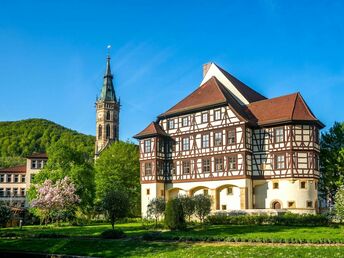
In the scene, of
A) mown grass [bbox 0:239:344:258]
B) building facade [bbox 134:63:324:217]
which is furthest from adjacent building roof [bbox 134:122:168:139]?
mown grass [bbox 0:239:344:258]

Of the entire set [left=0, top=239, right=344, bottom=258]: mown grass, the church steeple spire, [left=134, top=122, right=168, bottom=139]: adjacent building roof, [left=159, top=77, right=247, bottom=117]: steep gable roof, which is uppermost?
the church steeple spire

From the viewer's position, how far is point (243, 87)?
186 ft

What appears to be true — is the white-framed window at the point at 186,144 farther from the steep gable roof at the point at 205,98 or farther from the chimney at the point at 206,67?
the chimney at the point at 206,67

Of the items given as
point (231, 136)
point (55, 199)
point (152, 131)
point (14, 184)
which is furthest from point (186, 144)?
point (14, 184)

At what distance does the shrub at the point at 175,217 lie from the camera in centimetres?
3562

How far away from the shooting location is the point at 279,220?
3822 centimetres

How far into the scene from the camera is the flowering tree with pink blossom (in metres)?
47.1

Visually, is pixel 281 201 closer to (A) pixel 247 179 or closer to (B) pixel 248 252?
(A) pixel 247 179

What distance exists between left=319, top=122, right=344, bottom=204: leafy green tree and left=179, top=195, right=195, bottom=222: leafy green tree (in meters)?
17.2

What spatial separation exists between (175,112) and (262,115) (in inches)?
402

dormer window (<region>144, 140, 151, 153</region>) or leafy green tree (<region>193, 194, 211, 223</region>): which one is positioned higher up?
dormer window (<region>144, 140, 151, 153</region>)

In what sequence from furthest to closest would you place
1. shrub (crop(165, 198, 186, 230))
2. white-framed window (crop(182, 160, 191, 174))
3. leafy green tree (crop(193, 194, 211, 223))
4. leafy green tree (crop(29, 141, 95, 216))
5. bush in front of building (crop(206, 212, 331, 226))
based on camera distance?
leafy green tree (crop(29, 141, 95, 216))
white-framed window (crop(182, 160, 191, 174))
leafy green tree (crop(193, 194, 211, 223))
bush in front of building (crop(206, 212, 331, 226))
shrub (crop(165, 198, 186, 230))

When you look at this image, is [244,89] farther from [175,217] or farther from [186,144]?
[175,217]

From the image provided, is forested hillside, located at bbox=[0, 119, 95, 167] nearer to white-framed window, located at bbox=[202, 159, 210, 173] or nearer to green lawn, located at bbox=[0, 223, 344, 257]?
white-framed window, located at bbox=[202, 159, 210, 173]
